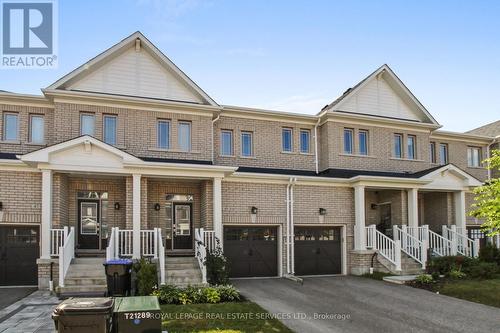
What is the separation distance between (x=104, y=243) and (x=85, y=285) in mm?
3355

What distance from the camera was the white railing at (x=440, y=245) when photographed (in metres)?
18.2

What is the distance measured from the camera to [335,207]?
18.0 metres

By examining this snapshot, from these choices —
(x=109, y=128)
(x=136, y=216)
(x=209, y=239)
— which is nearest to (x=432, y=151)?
(x=209, y=239)

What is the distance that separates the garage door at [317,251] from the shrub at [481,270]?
4.71 meters

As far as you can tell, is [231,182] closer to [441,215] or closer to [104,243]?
[104,243]

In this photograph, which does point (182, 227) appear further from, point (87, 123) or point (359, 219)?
point (359, 219)

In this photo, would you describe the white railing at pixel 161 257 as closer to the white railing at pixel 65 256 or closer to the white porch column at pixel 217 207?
the white porch column at pixel 217 207

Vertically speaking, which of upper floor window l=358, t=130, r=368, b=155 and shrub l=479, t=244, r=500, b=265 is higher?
upper floor window l=358, t=130, r=368, b=155

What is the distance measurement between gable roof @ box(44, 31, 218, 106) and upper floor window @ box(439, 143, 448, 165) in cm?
1227

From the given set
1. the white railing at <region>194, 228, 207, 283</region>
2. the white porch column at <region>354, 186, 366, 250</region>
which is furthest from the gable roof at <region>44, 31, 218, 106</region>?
the white porch column at <region>354, 186, 366, 250</region>

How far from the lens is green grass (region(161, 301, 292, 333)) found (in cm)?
887

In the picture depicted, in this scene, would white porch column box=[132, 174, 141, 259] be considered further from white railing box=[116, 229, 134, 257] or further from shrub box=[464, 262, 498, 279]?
shrub box=[464, 262, 498, 279]

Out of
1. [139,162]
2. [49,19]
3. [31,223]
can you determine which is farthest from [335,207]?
[49,19]

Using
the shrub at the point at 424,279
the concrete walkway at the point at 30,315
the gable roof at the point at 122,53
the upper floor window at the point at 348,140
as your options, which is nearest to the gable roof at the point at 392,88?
the upper floor window at the point at 348,140
